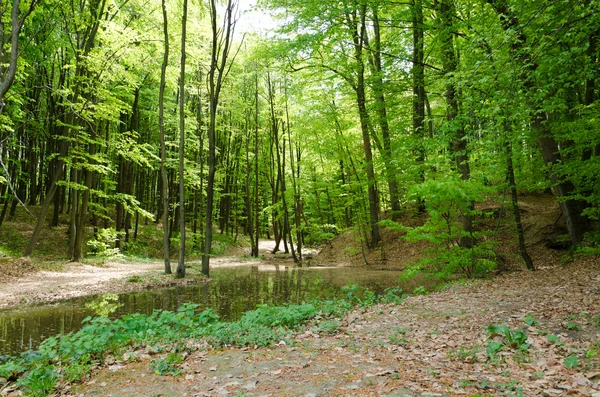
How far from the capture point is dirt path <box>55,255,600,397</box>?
3525 mm

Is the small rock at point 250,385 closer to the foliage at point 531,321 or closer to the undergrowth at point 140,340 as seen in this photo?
the undergrowth at point 140,340

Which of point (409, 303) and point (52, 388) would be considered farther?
point (409, 303)

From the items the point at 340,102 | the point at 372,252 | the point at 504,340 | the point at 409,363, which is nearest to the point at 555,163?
the point at 504,340

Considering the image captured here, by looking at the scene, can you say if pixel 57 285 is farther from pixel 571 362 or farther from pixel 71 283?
pixel 571 362

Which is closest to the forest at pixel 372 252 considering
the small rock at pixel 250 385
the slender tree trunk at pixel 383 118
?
the small rock at pixel 250 385

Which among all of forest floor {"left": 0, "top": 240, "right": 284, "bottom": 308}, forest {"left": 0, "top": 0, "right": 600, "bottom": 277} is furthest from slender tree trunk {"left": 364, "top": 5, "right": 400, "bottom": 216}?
forest floor {"left": 0, "top": 240, "right": 284, "bottom": 308}

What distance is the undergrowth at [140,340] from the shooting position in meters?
4.42

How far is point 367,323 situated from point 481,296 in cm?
302

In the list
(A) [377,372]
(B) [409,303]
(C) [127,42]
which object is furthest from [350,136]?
(A) [377,372]

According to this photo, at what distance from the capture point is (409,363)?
4.22 m

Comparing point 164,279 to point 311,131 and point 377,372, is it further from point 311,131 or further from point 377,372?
point 311,131

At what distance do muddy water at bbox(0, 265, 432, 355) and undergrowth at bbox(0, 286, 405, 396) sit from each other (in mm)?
1749

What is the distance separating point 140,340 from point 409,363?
4.09 meters

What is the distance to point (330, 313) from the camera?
7.43 metres
